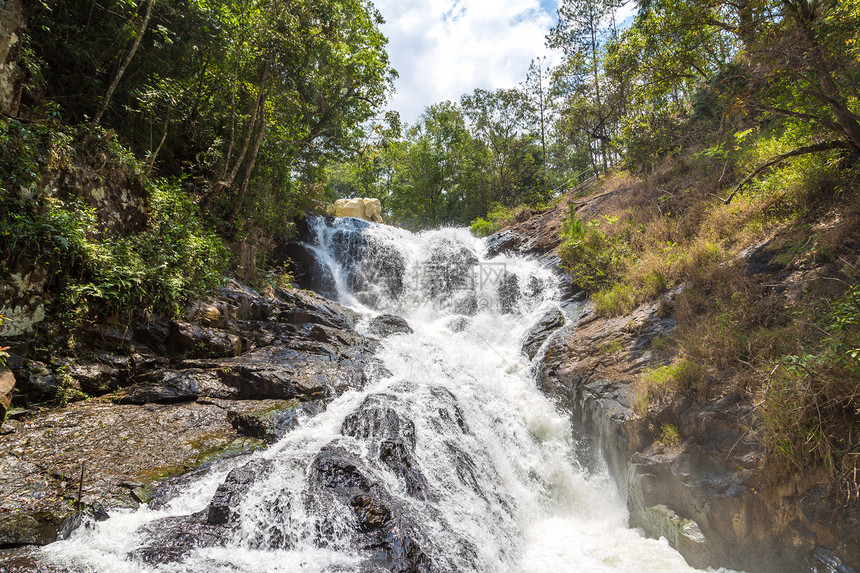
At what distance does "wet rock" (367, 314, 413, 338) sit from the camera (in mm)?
10867

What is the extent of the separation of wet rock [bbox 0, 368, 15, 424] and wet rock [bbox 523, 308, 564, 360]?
8.91 meters

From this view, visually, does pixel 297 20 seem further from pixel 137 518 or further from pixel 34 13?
pixel 137 518

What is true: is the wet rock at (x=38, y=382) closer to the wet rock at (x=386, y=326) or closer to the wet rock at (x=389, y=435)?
the wet rock at (x=389, y=435)

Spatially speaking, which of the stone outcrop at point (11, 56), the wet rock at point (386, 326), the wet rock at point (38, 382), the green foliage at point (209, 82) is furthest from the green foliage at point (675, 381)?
the stone outcrop at point (11, 56)

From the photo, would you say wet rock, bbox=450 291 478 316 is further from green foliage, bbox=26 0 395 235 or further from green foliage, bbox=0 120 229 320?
green foliage, bbox=0 120 229 320

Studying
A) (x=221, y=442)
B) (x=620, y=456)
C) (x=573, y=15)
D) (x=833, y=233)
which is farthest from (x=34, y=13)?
(x=573, y=15)

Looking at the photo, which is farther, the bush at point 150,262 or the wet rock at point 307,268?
the wet rock at point 307,268

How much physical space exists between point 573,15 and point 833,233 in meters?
21.2

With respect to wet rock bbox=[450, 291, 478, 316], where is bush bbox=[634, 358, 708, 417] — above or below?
below

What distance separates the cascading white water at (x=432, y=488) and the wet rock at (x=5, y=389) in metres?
2.11

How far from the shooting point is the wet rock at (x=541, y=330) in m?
9.52

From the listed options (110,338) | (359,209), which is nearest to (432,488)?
(110,338)

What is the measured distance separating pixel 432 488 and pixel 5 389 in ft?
17.6

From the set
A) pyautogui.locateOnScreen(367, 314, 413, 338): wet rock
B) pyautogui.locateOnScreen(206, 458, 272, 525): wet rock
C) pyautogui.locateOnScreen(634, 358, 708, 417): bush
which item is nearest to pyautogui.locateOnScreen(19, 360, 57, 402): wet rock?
pyautogui.locateOnScreen(206, 458, 272, 525): wet rock
